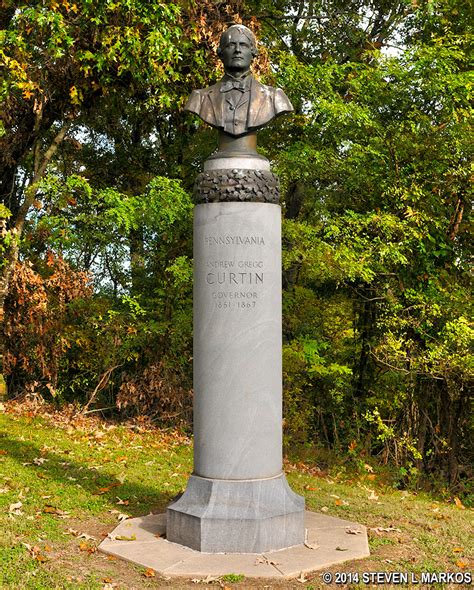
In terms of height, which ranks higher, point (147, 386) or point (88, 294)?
point (88, 294)

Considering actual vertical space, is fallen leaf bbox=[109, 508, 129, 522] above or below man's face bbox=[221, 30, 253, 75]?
below

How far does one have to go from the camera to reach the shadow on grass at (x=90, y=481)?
7.35 m

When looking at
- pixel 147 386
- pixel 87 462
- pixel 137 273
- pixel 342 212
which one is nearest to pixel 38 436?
pixel 87 462

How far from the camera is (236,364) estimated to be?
230 inches

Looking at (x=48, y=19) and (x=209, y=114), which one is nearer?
(x=209, y=114)

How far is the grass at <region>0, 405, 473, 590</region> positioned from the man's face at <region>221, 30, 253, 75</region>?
158 inches

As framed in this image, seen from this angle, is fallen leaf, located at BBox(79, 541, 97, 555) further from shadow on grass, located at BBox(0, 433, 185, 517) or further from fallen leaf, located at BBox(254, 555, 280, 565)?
fallen leaf, located at BBox(254, 555, 280, 565)

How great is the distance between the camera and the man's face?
20.2 ft

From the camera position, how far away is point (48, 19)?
9.59 meters

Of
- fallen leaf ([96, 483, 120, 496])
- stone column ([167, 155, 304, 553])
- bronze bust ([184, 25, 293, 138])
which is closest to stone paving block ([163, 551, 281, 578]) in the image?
stone column ([167, 155, 304, 553])

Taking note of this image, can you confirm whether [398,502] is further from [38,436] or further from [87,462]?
[38,436]

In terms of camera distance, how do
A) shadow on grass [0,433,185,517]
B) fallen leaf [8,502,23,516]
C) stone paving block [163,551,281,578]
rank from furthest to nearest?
shadow on grass [0,433,185,517] → fallen leaf [8,502,23,516] → stone paving block [163,551,281,578]

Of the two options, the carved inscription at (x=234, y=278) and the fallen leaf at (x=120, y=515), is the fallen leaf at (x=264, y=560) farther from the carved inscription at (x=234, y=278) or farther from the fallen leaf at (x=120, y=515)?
the carved inscription at (x=234, y=278)

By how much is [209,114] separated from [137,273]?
29.0 feet
